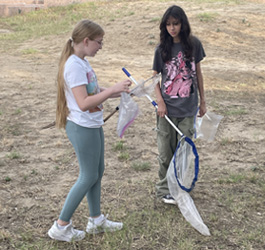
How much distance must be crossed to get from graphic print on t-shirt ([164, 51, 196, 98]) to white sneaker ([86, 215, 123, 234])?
1.16 metres

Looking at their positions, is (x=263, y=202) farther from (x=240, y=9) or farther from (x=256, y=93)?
(x=240, y=9)

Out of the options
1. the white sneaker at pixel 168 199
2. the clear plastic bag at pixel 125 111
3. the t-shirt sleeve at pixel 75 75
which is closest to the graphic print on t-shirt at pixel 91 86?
the t-shirt sleeve at pixel 75 75

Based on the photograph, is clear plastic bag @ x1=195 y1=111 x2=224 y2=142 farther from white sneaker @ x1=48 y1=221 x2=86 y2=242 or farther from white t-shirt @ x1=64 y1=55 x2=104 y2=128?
white sneaker @ x1=48 y1=221 x2=86 y2=242

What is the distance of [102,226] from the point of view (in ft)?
10.6

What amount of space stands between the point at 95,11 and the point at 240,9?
20.6ft

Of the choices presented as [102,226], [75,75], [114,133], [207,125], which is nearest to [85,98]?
[75,75]

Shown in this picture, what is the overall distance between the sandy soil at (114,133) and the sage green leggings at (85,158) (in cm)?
57

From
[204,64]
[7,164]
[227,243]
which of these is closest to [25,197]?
[7,164]

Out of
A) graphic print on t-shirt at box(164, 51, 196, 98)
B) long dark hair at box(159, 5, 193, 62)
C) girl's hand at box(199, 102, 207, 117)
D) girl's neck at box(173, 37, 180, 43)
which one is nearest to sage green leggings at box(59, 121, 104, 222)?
graphic print on t-shirt at box(164, 51, 196, 98)

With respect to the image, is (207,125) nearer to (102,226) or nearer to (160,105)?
(160,105)

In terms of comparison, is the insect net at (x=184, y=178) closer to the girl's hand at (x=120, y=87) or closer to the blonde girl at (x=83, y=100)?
the blonde girl at (x=83, y=100)

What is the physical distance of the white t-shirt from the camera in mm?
2646

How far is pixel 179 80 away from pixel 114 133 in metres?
2.34

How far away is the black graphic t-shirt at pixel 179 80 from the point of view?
345 cm
